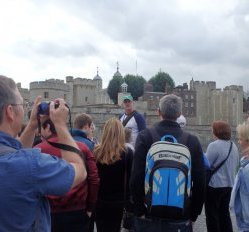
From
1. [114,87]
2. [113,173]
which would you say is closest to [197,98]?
[114,87]

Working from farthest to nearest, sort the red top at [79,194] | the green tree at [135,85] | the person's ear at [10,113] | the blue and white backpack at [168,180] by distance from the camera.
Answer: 1. the green tree at [135,85]
2. the red top at [79,194]
3. the blue and white backpack at [168,180]
4. the person's ear at [10,113]

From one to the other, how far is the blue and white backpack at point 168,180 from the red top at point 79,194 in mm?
691

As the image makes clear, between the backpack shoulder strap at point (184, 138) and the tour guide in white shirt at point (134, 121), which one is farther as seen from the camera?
the tour guide in white shirt at point (134, 121)

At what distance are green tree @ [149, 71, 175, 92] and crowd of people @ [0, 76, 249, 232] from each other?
80.9 metres

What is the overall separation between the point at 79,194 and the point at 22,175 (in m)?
2.43

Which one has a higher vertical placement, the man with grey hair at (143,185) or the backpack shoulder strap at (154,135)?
the backpack shoulder strap at (154,135)

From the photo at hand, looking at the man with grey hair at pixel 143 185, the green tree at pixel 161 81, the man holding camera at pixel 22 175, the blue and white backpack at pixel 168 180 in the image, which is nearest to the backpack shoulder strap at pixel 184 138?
the man with grey hair at pixel 143 185

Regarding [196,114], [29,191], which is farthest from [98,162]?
[196,114]

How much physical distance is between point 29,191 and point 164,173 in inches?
86.6

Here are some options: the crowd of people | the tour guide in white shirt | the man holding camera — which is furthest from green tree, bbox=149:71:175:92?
the man holding camera

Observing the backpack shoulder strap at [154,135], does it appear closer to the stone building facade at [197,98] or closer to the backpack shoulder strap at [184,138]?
the backpack shoulder strap at [184,138]

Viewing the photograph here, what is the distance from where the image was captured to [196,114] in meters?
88.6

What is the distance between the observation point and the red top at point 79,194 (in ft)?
15.3

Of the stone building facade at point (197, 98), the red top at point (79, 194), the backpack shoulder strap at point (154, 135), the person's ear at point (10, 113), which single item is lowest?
the red top at point (79, 194)
